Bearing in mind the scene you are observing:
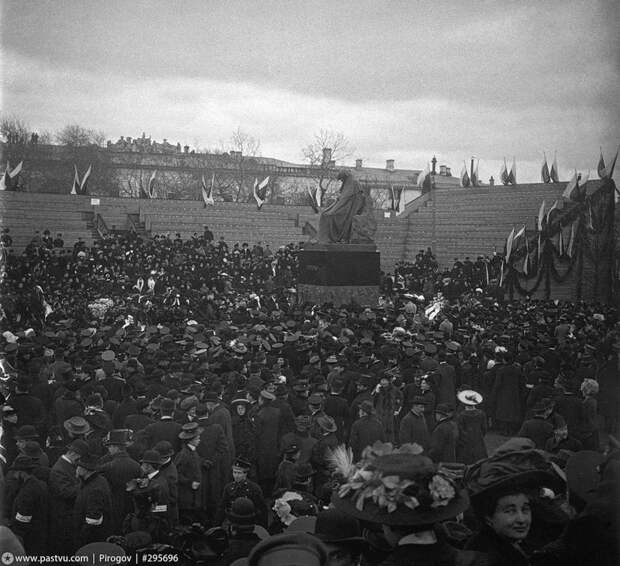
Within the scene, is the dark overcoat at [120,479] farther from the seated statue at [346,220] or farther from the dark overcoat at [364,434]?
the seated statue at [346,220]

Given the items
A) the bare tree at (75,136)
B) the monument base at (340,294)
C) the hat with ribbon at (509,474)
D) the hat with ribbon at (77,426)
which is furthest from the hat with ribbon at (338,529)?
the bare tree at (75,136)

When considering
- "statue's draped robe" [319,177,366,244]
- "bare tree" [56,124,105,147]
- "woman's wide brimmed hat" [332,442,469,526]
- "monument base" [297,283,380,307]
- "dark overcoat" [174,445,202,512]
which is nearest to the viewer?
"woman's wide brimmed hat" [332,442,469,526]

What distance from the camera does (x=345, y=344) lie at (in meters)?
13.1

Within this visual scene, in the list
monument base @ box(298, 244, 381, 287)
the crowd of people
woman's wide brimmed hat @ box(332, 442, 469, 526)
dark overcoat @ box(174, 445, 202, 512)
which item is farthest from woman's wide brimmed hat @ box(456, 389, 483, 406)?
monument base @ box(298, 244, 381, 287)

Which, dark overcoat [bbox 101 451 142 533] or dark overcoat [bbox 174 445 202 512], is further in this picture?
dark overcoat [bbox 174 445 202 512]

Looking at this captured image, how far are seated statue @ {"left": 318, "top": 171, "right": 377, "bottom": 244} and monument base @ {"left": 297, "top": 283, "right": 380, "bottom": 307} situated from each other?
56.8 inches

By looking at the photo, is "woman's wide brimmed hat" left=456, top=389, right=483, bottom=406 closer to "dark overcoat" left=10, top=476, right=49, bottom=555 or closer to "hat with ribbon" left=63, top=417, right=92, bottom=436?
"hat with ribbon" left=63, top=417, right=92, bottom=436

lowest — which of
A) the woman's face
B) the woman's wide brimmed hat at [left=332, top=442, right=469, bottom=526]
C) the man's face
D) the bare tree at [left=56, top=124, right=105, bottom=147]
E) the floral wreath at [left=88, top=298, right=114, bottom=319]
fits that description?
the floral wreath at [left=88, top=298, right=114, bottom=319]

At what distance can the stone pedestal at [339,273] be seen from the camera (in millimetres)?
21375

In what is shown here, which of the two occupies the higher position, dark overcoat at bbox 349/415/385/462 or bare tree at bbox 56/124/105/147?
bare tree at bbox 56/124/105/147

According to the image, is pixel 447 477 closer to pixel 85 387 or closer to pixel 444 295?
pixel 85 387

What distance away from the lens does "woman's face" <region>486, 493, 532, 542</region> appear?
3.61m

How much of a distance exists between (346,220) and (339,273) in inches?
69.1

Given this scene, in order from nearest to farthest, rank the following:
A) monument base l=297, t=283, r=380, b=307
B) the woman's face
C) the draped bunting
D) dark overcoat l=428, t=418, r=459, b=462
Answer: the woman's face
dark overcoat l=428, t=418, r=459, b=462
monument base l=297, t=283, r=380, b=307
the draped bunting
